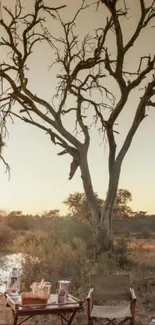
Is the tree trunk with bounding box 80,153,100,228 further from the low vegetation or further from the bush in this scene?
the bush

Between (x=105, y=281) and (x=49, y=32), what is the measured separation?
7.60 metres

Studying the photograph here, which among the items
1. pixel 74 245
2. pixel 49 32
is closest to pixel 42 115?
pixel 49 32

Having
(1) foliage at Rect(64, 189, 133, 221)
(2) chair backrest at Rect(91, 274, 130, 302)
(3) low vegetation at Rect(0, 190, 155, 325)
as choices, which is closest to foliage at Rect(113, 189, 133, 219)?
(1) foliage at Rect(64, 189, 133, 221)

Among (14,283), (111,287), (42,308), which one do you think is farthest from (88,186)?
(42,308)

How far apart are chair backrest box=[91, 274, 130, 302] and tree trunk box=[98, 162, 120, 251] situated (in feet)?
17.1

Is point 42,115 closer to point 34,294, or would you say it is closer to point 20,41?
point 20,41

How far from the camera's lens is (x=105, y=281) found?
289 inches

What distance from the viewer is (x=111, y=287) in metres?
7.34

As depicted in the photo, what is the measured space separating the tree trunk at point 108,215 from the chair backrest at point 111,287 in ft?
17.1

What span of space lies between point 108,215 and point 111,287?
5484 millimetres

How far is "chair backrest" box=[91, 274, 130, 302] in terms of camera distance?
730 centimetres

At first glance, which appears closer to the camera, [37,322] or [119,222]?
[37,322]

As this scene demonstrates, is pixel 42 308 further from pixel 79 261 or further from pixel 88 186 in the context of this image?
pixel 88 186

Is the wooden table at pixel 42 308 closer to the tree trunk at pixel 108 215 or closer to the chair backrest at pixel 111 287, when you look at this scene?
the chair backrest at pixel 111 287
